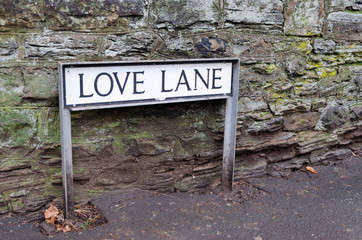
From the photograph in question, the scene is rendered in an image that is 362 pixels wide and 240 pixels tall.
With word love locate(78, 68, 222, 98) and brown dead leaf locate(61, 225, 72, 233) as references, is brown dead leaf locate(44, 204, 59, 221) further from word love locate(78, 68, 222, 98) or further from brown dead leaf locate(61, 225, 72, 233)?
word love locate(78, 68, 222, 98)

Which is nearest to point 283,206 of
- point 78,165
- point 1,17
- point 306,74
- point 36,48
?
point 306,74

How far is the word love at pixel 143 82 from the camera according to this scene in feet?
7.02

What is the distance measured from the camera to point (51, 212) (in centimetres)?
237

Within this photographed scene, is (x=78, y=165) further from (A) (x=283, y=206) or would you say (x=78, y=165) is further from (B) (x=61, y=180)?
(A) (x=283, y=206)

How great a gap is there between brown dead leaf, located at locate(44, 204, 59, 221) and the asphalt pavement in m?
0.10

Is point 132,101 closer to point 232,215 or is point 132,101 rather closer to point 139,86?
point 139,86

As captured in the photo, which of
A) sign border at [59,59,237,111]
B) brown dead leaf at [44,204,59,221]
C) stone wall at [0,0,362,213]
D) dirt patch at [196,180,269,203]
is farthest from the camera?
dirt patch at [196,180,269,203]

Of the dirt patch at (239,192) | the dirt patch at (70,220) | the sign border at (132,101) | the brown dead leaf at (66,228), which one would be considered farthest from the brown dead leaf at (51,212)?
the dirt patch at (239,192)

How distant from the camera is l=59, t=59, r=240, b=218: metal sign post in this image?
2.14 m

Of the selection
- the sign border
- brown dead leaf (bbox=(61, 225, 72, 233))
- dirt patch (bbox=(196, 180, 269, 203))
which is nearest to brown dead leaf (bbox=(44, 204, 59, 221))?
brown dead leaf (bbox=(61, 225, 72, 233))

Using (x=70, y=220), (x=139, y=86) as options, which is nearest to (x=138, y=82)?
(x=139, y=86)

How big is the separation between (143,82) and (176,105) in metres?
0.42

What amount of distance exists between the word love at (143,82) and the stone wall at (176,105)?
6.9 inches

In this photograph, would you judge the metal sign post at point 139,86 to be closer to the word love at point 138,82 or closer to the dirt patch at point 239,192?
the word love at point 138,82
